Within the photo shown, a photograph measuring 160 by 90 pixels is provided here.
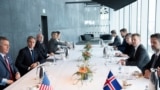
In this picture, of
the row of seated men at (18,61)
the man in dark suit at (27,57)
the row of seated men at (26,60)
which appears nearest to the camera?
the row of seated men at (26,60)

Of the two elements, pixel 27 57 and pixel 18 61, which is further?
pixel 27 57

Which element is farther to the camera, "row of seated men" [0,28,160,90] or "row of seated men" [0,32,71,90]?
"row of seated men" [0,32,71,90]

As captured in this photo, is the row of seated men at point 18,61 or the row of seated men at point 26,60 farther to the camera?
the row of seated men at point 18,61

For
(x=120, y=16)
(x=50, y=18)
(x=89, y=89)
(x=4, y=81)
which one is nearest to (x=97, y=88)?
(x=89, y=89)

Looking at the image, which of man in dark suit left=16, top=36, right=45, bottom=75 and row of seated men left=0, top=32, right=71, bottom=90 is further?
man in dark suit left=16, top=36, right=45, bottom=75

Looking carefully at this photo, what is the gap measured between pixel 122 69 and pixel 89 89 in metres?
1.25

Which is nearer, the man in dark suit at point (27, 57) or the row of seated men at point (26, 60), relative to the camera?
the row of seated men at point (26, 60)

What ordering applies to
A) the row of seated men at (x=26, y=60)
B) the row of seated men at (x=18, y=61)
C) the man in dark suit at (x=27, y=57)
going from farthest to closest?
the man in dark suit at (x=27, y=57)
the row of seated men at (x=18, y=61)
the row of seated men at (x=26, y=60)

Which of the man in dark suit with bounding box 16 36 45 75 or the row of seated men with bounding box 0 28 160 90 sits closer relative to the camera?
the row of seated men with bounding box 0 28 160 90

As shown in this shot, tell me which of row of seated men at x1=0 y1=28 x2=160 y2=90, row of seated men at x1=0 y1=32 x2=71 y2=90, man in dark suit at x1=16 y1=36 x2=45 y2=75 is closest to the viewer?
row of seated men at x1=0 y1=28 x2=160 y2=90

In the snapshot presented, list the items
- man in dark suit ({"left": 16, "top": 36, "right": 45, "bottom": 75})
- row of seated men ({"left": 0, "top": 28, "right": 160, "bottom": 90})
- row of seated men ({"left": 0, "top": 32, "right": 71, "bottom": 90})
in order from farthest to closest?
man in dark suit ({"left": 16, "top": 36, "right": 45, "bottom": 75}) → row of seated men ({"left": 0, "top": 32, "right": 71, "bottom": 90}) → row of seated men ({"left": 0, "top": 28, "right": 160, "bottom": 90})

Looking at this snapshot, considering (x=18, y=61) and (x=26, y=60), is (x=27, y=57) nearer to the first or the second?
(x=26, y=60)

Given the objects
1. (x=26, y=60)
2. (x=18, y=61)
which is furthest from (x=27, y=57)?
(x=18, y=61)

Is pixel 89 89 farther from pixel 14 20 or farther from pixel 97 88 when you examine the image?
pixel 14 20
